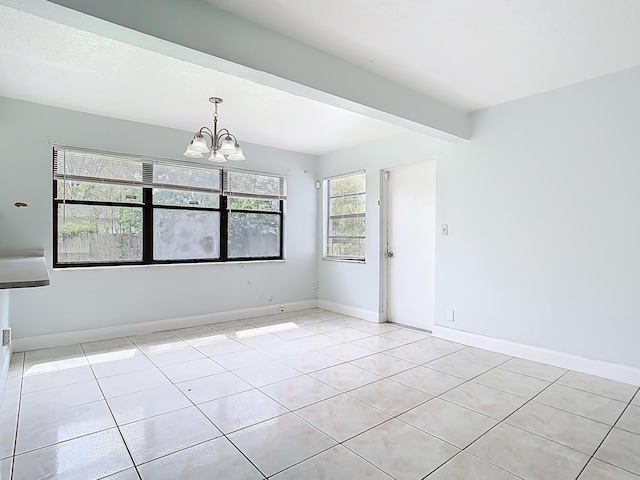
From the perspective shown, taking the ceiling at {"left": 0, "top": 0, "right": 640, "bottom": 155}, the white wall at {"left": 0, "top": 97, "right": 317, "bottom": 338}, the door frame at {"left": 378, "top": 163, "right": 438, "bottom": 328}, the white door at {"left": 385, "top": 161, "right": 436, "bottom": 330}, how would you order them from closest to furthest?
the ceiling at {"left": 0, "top": 0, "right": 640, "bottom": 155} < the white wall at {"left": 0, "top": 97, "right": 317, "bottom": 338} < the white door at {"left": 385, "top": 161, "right": 436, "bottom": 330} < the door frame at {"left": 378, "top": 163, "right": 438, "bottom": 328}

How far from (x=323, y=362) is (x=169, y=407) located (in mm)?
1401

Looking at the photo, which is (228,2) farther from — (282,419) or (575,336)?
(575,336)

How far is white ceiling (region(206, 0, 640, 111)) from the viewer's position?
6.97ft

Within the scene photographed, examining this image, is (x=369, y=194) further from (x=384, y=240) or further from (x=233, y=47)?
(x=233, y=47)

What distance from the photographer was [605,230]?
3045 mm

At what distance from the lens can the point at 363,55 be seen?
8.85 ft

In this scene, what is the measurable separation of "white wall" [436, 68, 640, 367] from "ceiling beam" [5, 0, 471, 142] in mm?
1154

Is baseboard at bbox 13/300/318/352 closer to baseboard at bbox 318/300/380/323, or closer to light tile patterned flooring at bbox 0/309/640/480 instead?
light tile patterned flooring at bbox 0/309/640/480

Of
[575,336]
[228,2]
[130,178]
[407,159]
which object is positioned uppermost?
[228,2]

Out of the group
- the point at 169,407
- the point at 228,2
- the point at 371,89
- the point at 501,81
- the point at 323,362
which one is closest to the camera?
the point at 228,2

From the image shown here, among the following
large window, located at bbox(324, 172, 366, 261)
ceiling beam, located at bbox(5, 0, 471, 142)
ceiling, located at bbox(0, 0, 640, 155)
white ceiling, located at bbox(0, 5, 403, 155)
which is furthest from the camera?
large window, located at bbox(324, 172, 366, 261)

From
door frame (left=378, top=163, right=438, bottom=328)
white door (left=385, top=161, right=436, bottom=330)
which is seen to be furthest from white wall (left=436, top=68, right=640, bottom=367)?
door frame (left=378, top=163, right=438, bottom=328)

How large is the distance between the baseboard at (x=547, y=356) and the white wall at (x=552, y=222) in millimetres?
54

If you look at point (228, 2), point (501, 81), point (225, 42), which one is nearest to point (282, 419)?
point (225, 42)
